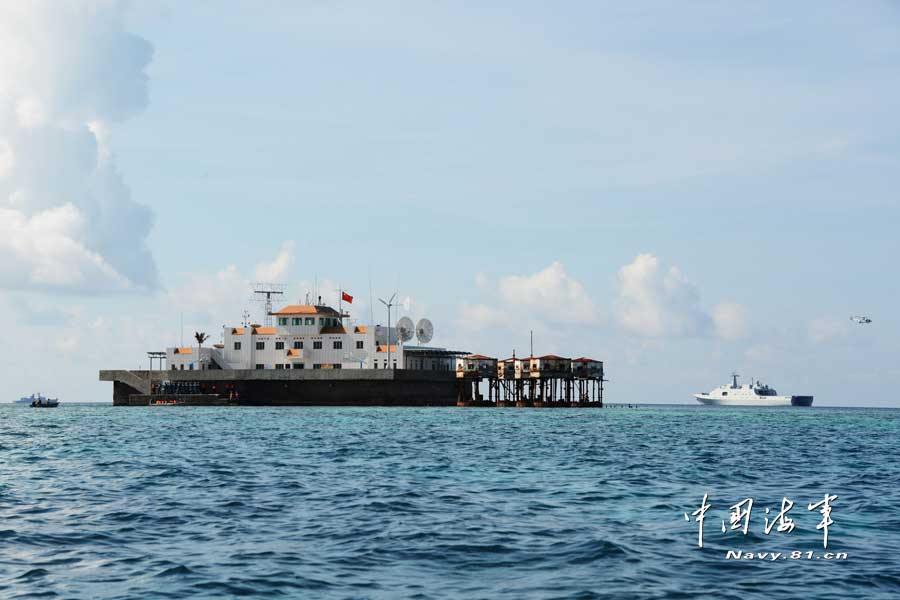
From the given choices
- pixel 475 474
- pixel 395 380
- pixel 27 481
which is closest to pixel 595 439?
pixel 475 474

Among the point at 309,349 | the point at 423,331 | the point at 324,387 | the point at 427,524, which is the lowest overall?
the point at 427,524

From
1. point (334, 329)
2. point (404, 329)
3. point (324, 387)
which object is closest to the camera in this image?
point (324, 387)

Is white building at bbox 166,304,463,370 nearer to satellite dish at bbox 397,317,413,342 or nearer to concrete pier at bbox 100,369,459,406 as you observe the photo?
satellite dish at bbox 397,317,413,342

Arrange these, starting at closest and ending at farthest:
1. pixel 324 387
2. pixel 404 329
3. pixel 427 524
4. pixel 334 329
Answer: pixel 427 524 → pixel 324 387 → pixel 404 329 → pixel 334 329

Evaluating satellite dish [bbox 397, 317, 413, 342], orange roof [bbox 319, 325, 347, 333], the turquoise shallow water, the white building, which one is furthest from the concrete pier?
the turquoise shallow water

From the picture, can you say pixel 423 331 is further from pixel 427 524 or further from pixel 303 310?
pixel 427 524

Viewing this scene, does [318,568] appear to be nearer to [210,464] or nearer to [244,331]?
[210,464]

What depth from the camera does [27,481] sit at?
34938 mm

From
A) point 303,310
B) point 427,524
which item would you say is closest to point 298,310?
point 303,310

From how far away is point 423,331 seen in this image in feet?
518

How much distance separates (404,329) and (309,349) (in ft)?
50.4

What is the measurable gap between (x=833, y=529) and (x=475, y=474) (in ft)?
51.0

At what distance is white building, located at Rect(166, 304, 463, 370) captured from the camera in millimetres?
154375

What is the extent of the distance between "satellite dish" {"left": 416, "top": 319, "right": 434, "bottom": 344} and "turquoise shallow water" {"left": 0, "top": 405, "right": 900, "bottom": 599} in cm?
10896
